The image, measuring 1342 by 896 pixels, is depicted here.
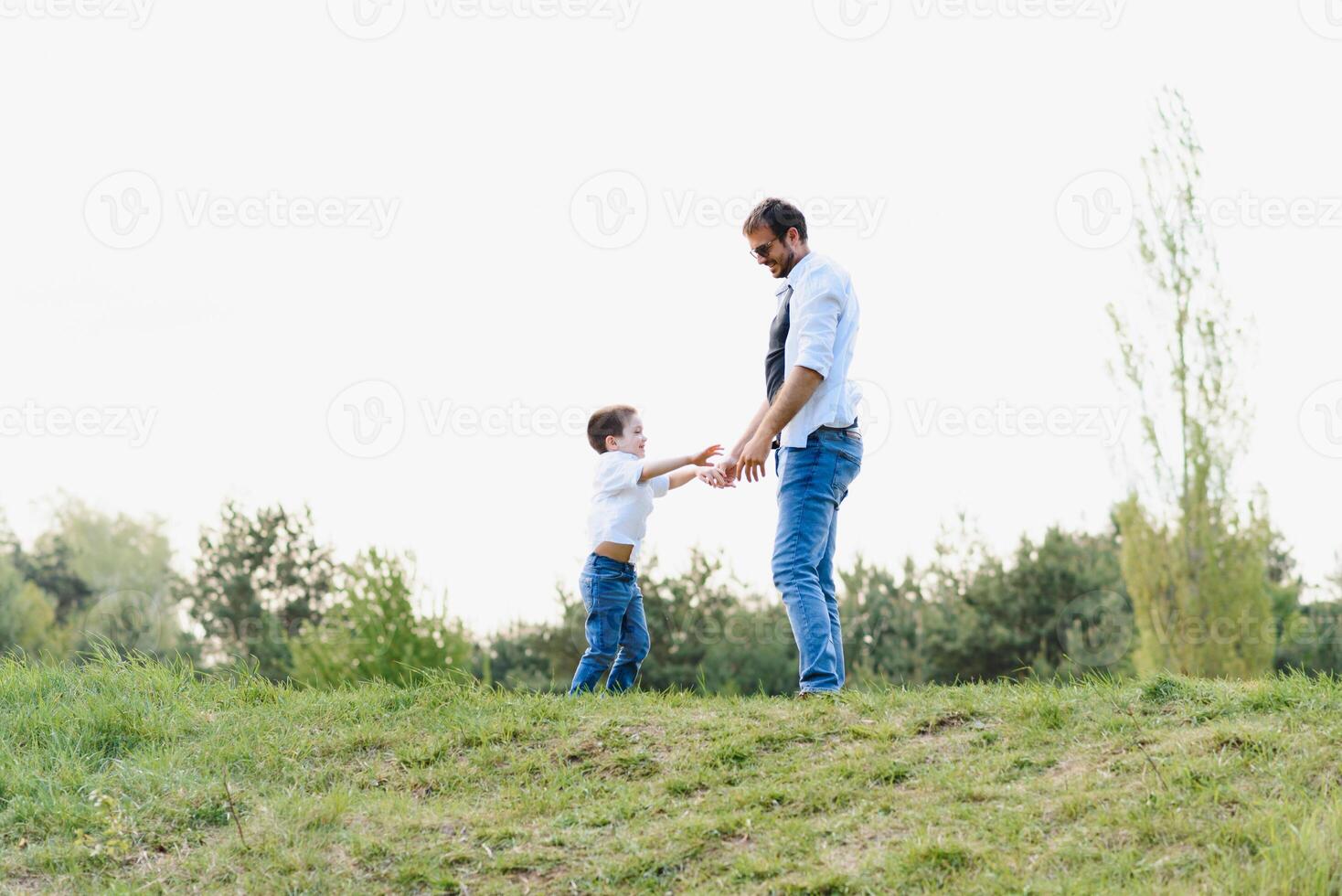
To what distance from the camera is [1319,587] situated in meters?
27.8

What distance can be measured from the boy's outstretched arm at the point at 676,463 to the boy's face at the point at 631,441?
0.26 m

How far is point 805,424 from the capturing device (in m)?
5.64

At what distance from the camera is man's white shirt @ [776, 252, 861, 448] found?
18.2 feet

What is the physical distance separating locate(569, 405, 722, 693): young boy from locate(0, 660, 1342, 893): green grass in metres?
0.46

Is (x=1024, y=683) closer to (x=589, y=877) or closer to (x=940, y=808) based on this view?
(x=940, y=808)

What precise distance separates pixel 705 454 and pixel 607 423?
70 centimetres

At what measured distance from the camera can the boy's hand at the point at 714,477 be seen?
595 centimetres

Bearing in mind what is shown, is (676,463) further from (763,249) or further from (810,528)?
(763,249)

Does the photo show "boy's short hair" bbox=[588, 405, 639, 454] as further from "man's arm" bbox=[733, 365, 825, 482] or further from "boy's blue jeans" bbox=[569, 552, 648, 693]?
"man's arm" bbox=[733, 365, 825, 482]

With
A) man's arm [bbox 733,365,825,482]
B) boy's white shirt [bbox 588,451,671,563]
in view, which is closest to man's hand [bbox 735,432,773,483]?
man's arm [bbox 733,365,825,482]

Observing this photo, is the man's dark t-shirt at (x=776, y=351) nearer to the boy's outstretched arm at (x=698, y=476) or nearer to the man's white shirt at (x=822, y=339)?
the man's white shirt at (x=822, y=339)

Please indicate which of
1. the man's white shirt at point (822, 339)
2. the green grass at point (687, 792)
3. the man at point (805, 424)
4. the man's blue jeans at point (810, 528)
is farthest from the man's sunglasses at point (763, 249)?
the green grass at point (687, 792)

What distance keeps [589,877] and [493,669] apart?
71.1 feet

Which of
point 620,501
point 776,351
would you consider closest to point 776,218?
point 776,351
